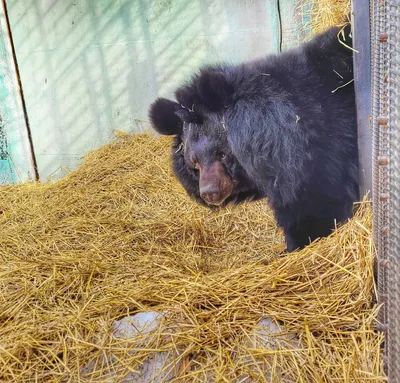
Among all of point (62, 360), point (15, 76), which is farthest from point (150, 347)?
point (15, 76)

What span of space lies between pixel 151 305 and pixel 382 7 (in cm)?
193

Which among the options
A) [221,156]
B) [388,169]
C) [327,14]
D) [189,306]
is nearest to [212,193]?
[221,156]

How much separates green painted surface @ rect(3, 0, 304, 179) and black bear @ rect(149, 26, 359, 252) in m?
2.65

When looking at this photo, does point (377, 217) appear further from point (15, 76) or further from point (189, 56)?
point (15, 76)

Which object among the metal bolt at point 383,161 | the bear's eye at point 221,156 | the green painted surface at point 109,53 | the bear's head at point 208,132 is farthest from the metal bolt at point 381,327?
the green painted surface at point 109,53

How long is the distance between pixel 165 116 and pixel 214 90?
2.02 ft

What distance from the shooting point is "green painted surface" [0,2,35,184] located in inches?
266

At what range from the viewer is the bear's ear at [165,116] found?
12.4 feet

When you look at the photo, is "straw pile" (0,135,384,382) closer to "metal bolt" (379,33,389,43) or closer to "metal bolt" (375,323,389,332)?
"metal bolt" (375,323,389,332)

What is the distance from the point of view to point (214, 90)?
10.9ft

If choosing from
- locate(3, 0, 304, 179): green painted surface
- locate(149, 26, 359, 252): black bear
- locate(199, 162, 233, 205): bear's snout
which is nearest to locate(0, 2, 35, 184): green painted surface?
locate(3, 0, 304, 179): green painted surface

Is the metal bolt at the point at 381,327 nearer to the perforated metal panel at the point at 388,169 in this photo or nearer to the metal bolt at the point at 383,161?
the perforated metal panel at the point at 388,169

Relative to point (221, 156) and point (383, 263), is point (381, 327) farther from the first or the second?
point (221, 156)

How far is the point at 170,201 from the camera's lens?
5.34 metres
